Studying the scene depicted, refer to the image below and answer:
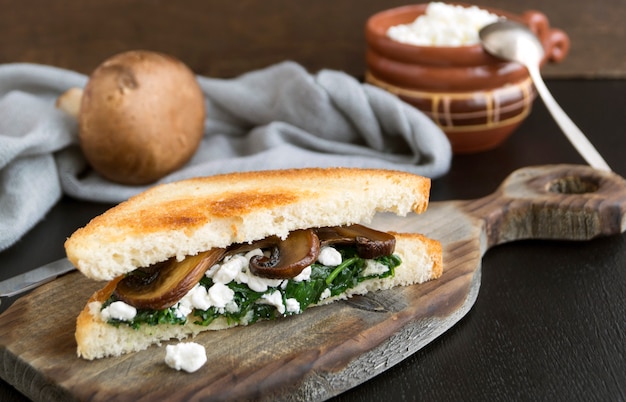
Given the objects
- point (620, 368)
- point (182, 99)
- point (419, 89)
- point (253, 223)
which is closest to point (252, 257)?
point (253, 223)

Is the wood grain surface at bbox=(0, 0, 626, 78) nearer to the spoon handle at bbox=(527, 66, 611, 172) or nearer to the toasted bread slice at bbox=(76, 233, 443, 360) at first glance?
the spoon handle at bbox=(527, 66, 611, 172)

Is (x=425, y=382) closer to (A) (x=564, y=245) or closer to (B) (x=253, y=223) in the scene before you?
(B) (x=253, y=223)

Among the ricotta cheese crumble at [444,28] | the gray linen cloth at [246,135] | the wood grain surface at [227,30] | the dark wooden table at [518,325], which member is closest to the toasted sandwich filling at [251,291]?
the dark wooden table at [518,325]

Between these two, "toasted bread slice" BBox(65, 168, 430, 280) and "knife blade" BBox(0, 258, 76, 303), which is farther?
"knife blade" BBox(0, 258, 76, 303)

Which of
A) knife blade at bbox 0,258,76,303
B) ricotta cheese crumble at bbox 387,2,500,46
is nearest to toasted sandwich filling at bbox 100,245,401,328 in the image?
knife blade at bbox 0,258,76,303

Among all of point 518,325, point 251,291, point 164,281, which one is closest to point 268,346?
point 251,291
